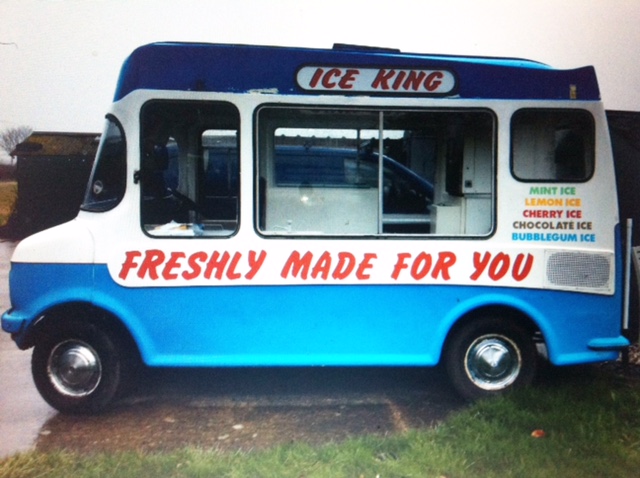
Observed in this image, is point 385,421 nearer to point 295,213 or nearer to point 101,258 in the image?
point 295,213

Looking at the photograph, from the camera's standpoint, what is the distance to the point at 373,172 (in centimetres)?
446

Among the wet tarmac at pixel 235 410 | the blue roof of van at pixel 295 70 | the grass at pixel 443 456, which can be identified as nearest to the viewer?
the grass at pixel 443 456

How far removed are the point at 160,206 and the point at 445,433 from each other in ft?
8.23

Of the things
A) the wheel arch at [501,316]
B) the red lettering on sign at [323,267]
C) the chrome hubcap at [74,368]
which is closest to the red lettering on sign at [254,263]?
the red lettering on sign at [323,267]

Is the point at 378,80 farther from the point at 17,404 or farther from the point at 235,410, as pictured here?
the point at 17,404

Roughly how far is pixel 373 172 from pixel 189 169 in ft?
4.64

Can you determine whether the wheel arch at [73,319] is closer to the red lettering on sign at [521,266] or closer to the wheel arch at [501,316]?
the wheel arch at [501,316]

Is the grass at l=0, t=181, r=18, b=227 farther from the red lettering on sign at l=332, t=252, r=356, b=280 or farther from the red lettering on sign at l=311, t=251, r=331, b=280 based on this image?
the red lettering on sign at l=332, t=252, r=356, b=280

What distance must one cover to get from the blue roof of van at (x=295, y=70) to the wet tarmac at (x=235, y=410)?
7.63 ft

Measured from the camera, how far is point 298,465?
135 inches

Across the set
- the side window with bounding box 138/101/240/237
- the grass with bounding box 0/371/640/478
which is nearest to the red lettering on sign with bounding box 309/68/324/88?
the side window with bounding box 138/101/240/237

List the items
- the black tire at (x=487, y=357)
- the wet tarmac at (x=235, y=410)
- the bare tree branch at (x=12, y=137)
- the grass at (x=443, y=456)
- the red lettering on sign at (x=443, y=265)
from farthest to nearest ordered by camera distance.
A: the black tire at (x=487, y=357), the red lettering on sign at (x=443, y=265), the wet tarmac at (x=235, y=410), the bare tree branch at (x=12, y=137), the grass at (x=443, y=456)

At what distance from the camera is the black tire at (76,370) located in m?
4.29

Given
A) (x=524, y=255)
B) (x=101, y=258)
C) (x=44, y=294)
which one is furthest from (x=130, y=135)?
(x=524, y=255)
